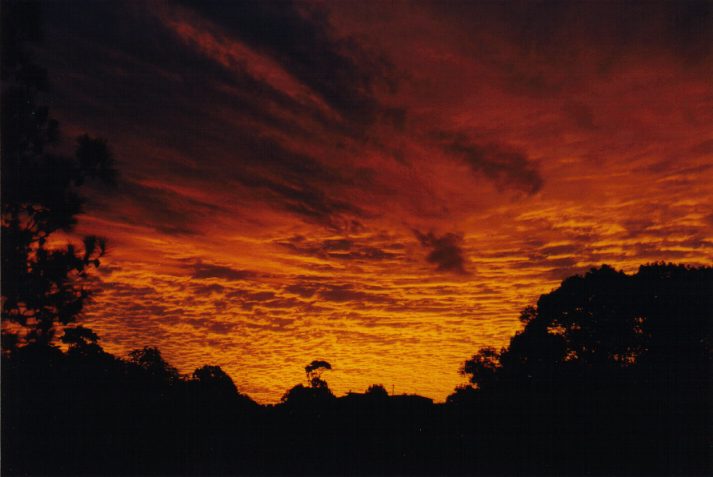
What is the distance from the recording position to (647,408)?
21.0 metres

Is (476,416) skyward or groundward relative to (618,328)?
groundward

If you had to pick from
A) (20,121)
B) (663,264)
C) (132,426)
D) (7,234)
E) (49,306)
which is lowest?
(132,426)

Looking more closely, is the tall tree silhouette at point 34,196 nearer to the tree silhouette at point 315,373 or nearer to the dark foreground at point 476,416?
the dark foreground at point 476,416

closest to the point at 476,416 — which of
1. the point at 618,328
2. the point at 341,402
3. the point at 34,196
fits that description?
the point at 341,402

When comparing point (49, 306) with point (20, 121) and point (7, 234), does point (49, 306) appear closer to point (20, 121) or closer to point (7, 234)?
point (7, 234)

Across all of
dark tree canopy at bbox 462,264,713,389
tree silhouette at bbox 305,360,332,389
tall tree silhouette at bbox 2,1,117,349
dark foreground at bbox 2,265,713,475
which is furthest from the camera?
tree silhouette at bbox 305,360,332,389

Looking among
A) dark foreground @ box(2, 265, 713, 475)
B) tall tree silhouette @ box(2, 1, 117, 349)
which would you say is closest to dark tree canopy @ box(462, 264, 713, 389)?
dark foreground @ box(2, 265, 713, 475)

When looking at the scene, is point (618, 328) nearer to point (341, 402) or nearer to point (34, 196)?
point (341, 402)

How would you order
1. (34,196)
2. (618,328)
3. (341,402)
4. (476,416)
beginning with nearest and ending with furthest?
(34,196)
(476,416)
(341,402)
(618,328)

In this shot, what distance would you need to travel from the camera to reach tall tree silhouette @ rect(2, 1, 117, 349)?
1106 centimetres

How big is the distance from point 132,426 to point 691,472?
16785mm

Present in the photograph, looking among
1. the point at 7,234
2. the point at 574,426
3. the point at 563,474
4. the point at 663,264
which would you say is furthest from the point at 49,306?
the point at 663,264

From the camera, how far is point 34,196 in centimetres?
1131

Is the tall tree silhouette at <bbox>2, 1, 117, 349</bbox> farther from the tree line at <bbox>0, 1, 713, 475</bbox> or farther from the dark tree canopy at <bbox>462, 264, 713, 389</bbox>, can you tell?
the dark tree canopy at <bbox>462, 264, 713, 389</bbox>
